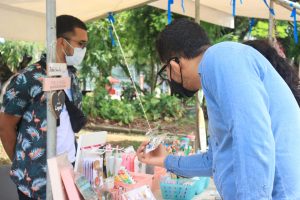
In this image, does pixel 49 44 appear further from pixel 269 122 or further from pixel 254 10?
pixel 254 10

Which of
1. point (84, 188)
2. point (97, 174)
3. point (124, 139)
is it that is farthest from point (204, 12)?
point (84, 188)

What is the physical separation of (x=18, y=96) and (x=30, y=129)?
0.64 ft

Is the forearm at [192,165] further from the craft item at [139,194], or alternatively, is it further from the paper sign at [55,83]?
the paper sign at [55,83]

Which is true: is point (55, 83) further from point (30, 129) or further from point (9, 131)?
point (9, 131)

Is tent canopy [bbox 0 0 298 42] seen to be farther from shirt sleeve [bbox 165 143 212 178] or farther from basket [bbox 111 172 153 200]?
shirt sleeve [bbox 165 143 212 178]

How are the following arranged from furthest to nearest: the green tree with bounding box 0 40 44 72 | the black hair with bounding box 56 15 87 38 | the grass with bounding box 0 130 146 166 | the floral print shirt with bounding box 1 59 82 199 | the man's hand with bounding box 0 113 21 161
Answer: the green tree with bounding box 0 40 44 72 → the grass with bounding box 0 130 146 166 → the black hair with bounding box 56 15 87 38 → the man's hand with bounding box 0 113 21 161 → the floral print shirt with bounding box 1 59 82 199

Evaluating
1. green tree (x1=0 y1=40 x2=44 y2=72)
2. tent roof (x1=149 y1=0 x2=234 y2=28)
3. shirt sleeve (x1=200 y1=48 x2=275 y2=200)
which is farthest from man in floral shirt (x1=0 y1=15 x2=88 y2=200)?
green tree (x1=0 y1=40 x2=44 y2=72)

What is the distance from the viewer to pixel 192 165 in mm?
1714

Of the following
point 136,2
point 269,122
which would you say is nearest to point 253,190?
point 269,122

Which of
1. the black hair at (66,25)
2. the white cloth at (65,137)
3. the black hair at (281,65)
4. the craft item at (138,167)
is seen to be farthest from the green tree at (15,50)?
the black hair at (281,65)

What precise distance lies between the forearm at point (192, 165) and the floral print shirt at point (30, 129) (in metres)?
0.67

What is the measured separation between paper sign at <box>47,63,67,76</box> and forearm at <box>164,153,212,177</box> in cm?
60

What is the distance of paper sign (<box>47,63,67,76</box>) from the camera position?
1508 millimetres

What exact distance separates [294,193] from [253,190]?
0.66ft
